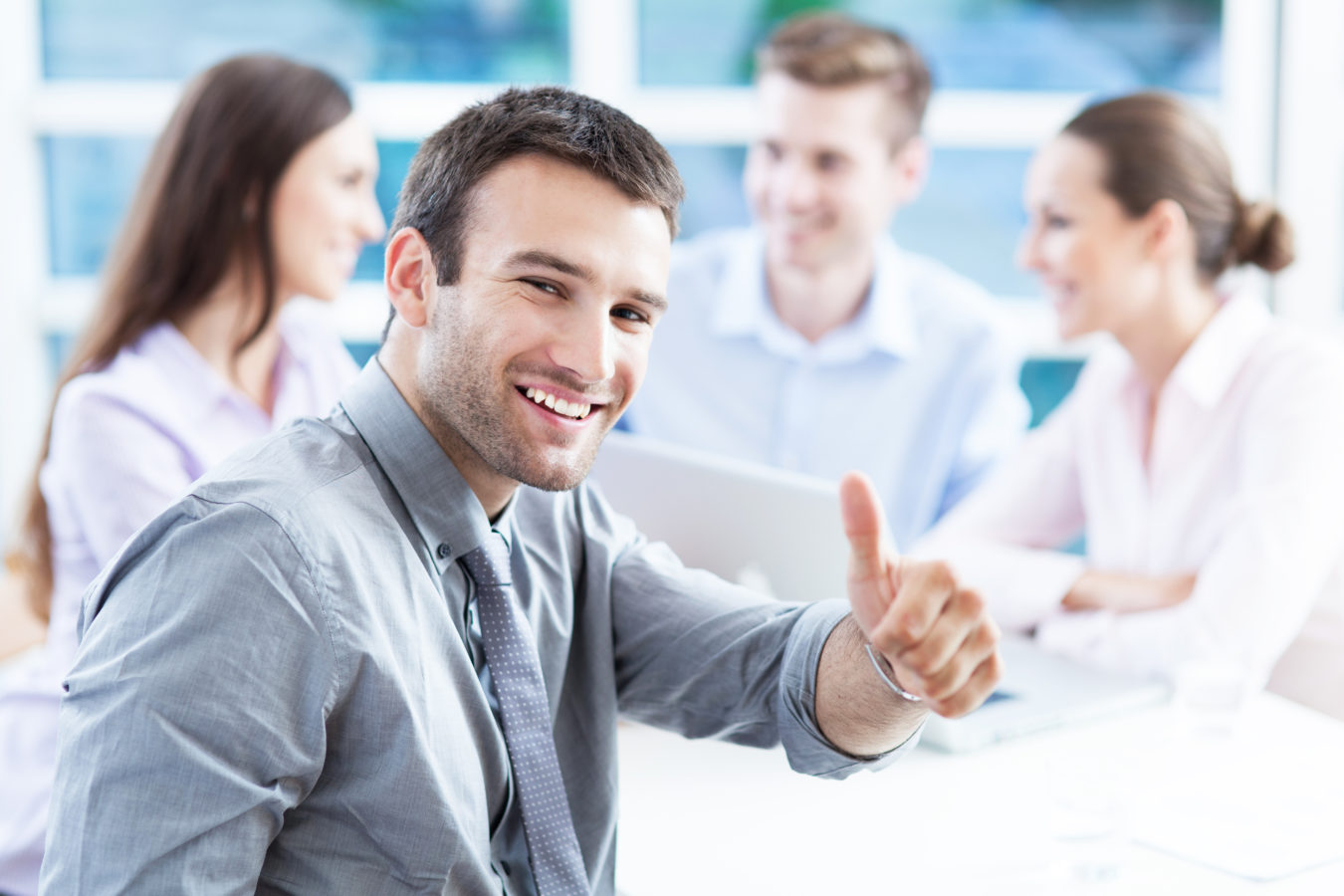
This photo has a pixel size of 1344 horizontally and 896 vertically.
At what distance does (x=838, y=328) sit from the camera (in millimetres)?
2738

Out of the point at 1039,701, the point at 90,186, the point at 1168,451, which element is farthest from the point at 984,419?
the point at 90,186

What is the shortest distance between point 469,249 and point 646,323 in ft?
0.62

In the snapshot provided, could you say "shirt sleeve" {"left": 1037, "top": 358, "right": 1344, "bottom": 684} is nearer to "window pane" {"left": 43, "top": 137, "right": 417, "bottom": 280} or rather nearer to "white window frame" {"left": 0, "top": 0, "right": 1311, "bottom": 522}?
"white window frame" {"left": 0, "top": 0, "right": 1311, "bottom": 522}

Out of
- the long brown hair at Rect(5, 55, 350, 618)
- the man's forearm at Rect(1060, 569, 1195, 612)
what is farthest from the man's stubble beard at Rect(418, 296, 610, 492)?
the man's forearm at Rect(1060, 569, 1195, 612)

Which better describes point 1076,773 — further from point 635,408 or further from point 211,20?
point 211,20

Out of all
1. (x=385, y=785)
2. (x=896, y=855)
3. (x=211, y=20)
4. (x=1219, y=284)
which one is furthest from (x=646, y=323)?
(x=211, y=20)

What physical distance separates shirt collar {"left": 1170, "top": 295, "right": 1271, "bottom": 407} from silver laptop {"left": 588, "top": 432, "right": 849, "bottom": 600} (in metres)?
0.85

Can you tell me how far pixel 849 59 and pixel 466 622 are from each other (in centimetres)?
185

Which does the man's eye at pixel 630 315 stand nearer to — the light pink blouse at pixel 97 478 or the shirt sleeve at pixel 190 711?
the shirt sleeve at pixel 190 711

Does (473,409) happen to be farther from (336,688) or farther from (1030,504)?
(1030,504)

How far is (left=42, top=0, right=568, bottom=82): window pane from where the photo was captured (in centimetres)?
360

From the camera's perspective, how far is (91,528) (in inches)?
72.6

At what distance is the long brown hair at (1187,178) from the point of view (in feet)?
7.07

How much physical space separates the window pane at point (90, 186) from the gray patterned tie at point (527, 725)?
8.81 ft
